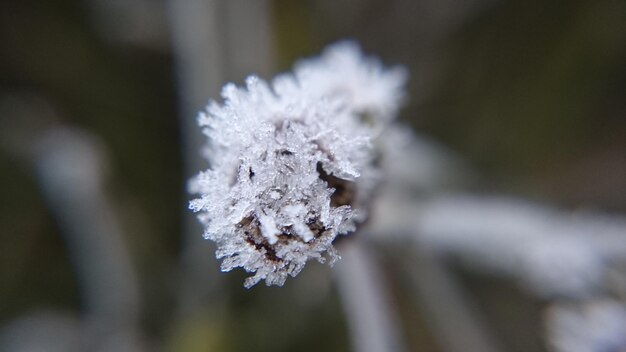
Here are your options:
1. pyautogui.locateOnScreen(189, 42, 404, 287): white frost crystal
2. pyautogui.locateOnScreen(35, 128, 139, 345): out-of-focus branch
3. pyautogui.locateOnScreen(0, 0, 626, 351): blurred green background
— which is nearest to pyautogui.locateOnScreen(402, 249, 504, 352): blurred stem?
pyautogui.locateOnScreen(0, 0, 626, 351): blurred green background

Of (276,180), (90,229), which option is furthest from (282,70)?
(276,180)

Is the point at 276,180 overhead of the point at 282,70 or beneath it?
beneath

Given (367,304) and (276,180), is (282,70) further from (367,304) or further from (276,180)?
(276,180)

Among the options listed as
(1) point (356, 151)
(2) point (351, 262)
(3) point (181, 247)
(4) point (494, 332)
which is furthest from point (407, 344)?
(1) point (356, 151)

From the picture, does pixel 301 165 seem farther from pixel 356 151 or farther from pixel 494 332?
pixel 494 332

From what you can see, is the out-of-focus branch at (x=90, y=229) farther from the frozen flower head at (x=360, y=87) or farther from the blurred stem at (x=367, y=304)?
the frozen flower head at (x=360, y=87)

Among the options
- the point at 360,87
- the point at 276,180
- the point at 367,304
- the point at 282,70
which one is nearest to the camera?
the point at 276,180
